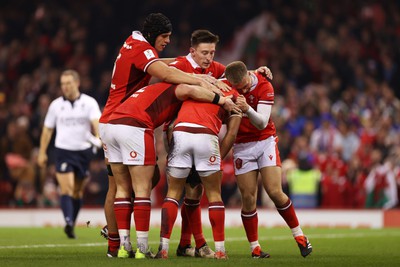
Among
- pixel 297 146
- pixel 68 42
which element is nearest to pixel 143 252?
pixel 297 146

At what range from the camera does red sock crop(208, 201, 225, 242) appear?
10.6 meters

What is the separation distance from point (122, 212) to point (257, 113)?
1.84 meters

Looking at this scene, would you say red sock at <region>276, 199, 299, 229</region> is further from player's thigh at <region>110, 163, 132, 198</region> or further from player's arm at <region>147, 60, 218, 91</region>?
player's thigh at <region>110, 163, 132, 198</region>

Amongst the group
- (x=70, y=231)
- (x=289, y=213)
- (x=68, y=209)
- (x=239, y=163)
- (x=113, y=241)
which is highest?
(x=239, y=163)

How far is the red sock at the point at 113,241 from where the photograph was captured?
1128cm

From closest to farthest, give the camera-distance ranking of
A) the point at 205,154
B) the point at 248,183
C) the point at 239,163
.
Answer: the point at 205,154
the point at 248,183
the point at 239,163

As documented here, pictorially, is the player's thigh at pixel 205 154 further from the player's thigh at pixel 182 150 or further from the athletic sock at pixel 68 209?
the athletic sock at pixel 68 209

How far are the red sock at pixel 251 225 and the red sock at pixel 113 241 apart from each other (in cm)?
147

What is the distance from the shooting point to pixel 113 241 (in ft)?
37.1

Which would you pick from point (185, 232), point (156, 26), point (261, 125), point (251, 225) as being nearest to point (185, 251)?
point (185, 232)

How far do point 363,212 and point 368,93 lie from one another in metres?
4.43

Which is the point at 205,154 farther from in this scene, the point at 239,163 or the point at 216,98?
the point at 239,163

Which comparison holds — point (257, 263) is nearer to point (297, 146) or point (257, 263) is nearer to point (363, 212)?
point (363, 212)

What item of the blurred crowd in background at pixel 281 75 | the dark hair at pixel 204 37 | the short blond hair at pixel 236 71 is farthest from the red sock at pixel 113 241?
the blurred crowd in background at pixel 281 75
